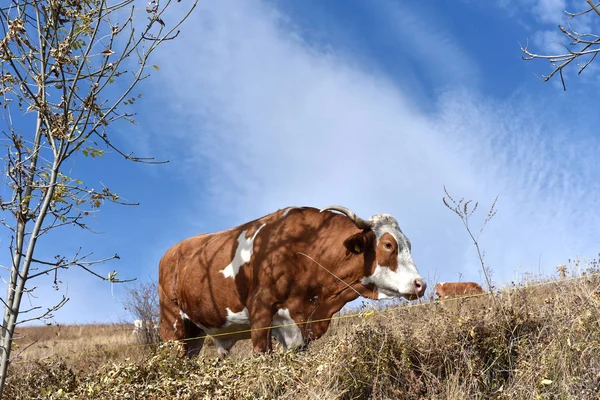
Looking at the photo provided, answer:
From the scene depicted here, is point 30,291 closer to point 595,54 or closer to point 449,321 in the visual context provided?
point 449,321

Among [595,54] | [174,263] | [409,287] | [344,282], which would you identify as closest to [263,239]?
[344,282]

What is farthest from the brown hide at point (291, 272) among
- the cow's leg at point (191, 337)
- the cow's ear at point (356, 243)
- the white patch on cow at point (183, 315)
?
the cow's leg at point (191, 337)

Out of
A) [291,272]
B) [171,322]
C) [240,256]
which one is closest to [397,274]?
[291,272]

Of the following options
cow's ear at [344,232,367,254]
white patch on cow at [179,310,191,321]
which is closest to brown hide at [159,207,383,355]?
cow's ear at [344,232,367,254]

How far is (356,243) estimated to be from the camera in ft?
23.8

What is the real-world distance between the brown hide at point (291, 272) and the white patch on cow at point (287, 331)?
60 mm

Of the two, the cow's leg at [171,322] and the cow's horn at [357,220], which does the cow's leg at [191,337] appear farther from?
the cow's horn at [357,220]

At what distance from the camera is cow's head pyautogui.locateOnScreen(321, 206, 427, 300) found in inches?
281

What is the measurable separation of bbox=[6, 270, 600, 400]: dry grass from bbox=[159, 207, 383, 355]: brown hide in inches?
32.9

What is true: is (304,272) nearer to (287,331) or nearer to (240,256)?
(287,331)

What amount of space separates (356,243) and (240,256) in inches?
63.8

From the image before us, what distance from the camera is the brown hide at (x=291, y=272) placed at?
7.18 m

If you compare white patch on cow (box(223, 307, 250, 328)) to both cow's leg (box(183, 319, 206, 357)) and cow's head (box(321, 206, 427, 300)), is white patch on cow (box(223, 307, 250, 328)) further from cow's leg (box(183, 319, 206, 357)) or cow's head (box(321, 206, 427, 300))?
cow's head (box(321, 206, 427, 300))

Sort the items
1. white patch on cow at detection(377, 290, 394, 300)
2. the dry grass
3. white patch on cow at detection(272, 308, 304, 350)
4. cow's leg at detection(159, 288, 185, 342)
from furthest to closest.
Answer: cow's leg at detection(159, 288, 185, 342) < white patch on cow at detection(377, 290, 394, 300) < white patch on cow at detection(272, 308, 304, 350) < the dry grass
